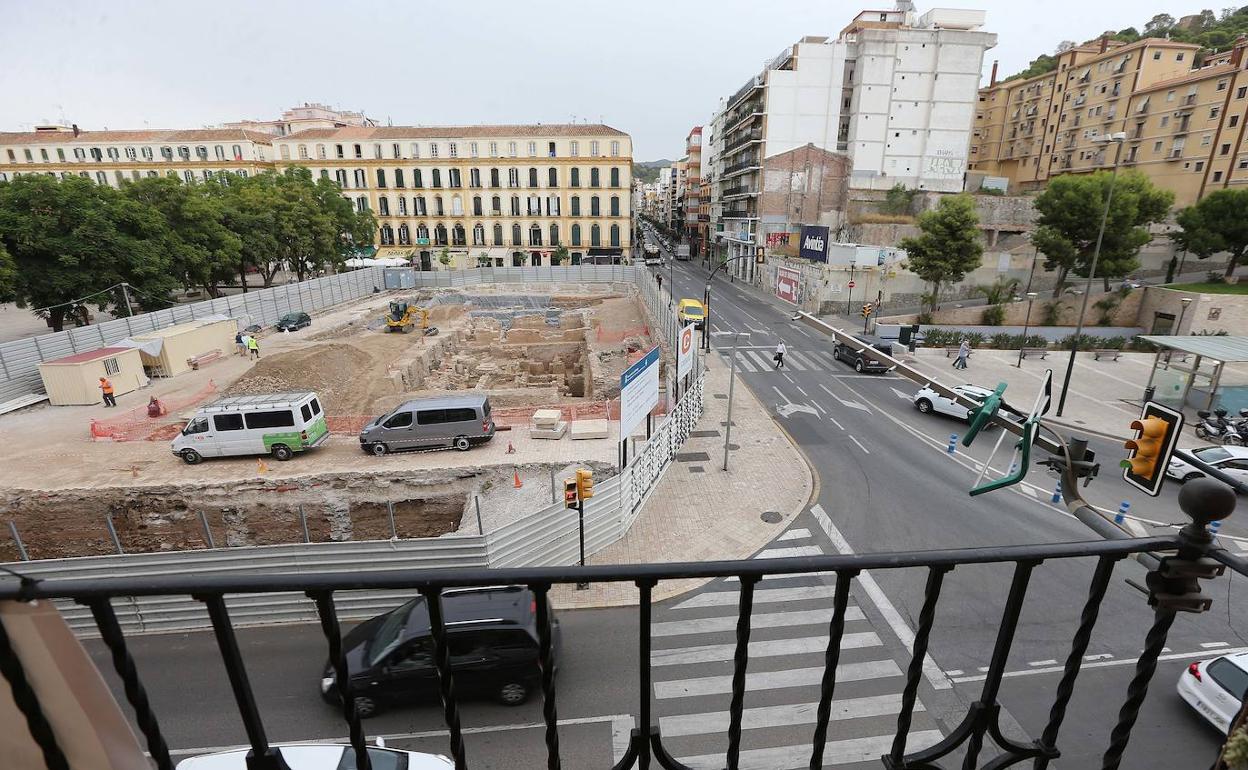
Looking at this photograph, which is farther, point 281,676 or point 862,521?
point 862,521

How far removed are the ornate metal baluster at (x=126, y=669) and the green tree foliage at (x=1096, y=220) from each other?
41.8 m

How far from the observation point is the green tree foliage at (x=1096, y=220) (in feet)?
103

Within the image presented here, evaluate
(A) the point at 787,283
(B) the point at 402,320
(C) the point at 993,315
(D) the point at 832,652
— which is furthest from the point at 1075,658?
(A) the point at 787,283

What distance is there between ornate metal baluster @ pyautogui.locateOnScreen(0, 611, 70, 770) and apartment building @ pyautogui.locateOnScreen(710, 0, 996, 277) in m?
55.1

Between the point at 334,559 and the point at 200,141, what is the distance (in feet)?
227

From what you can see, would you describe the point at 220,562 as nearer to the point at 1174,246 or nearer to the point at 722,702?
the point at 722,702

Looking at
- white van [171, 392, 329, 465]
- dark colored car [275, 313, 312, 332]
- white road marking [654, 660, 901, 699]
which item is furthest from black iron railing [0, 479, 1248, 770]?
dark colored car [275, 313, 312, 332]

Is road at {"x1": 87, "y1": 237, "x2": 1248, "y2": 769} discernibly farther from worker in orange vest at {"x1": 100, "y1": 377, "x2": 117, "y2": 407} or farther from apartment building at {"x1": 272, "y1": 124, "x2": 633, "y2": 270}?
apartment building at {"x1": 272, "y1": 124, "x2": 633, "y2": 270}

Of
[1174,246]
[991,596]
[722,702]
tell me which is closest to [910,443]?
[991,596]

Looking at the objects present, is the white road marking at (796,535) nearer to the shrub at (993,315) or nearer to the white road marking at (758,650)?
the white road marking at (758,650)

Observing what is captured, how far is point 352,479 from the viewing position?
14.5 m

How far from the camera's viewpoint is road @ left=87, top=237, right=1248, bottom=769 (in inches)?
292

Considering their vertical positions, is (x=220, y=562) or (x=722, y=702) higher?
(x=220, y=562)

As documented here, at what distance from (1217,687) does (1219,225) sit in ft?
132
